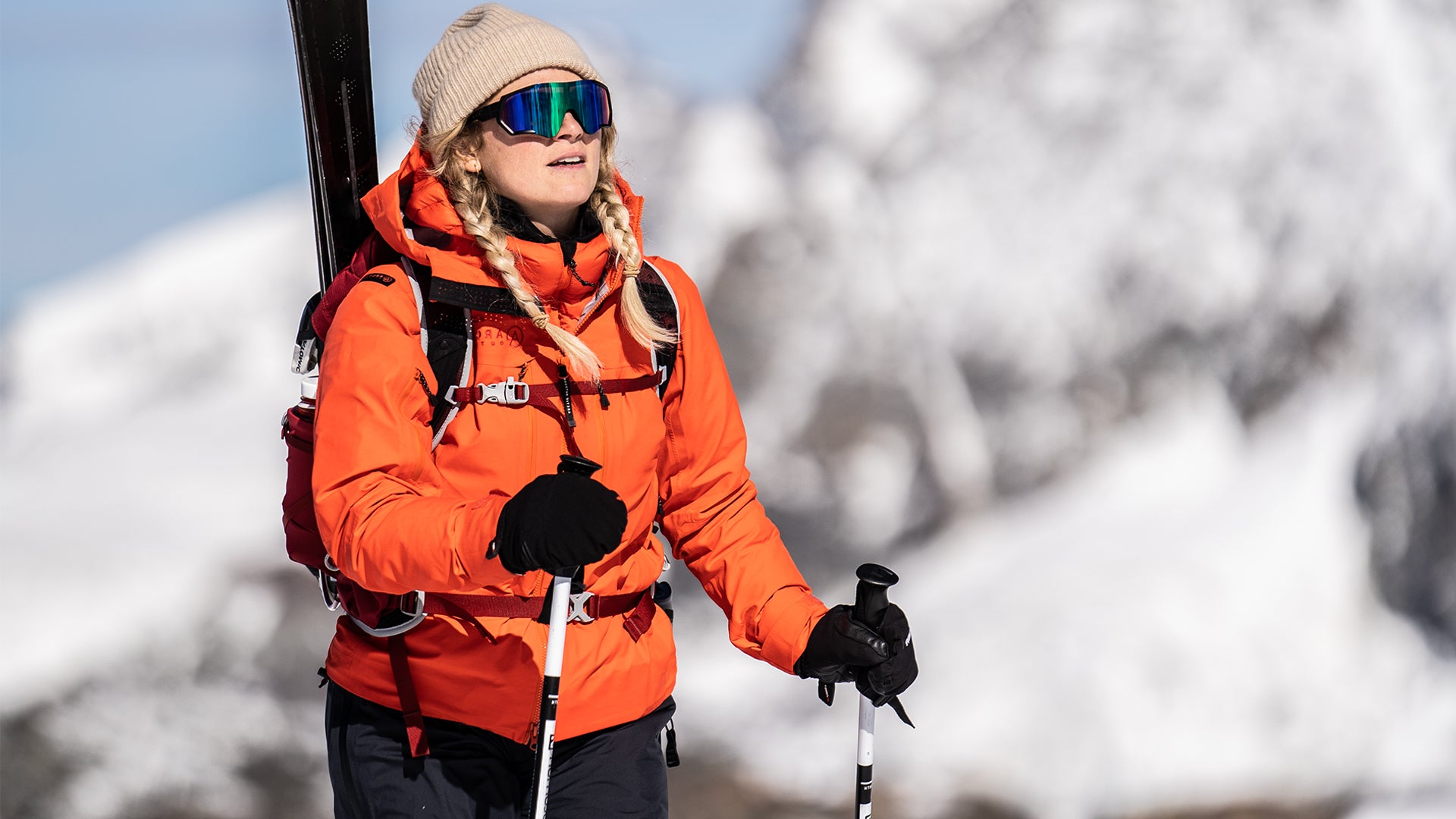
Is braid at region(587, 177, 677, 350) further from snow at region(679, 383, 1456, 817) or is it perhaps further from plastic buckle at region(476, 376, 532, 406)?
snow at region(679, 383, 1456, 817)

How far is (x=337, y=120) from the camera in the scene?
246cm

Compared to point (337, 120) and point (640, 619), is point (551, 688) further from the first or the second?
point (337, 120)

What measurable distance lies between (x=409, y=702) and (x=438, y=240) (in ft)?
2.28

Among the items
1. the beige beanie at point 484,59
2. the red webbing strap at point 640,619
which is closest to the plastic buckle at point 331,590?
the red webbing strap at point 640,619

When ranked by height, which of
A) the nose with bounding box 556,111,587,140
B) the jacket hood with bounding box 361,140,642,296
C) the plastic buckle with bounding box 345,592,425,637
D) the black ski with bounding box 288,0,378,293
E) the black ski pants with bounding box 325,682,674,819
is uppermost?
the black ski with bounding box 288,0,378,293

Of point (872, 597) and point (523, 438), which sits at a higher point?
point (523, 438)

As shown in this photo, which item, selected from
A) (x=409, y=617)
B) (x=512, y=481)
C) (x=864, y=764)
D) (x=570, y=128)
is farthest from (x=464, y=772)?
(x=570, y=128)

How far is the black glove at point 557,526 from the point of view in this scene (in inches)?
60.4

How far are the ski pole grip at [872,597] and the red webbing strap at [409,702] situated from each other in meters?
0.68

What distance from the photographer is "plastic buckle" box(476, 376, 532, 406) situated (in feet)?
6.05

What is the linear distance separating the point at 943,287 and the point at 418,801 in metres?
6.35

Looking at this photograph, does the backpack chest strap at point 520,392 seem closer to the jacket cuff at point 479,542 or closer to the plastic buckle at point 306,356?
the jacket cuff at point 479,542

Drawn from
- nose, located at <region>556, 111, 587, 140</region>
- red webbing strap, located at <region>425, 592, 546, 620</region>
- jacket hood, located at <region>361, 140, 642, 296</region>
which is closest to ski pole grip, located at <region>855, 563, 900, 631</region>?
red webbing strap, located at <region>425, 592, 546, 620</region>

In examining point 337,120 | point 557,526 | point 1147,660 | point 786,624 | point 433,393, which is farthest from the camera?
point 1147,660
